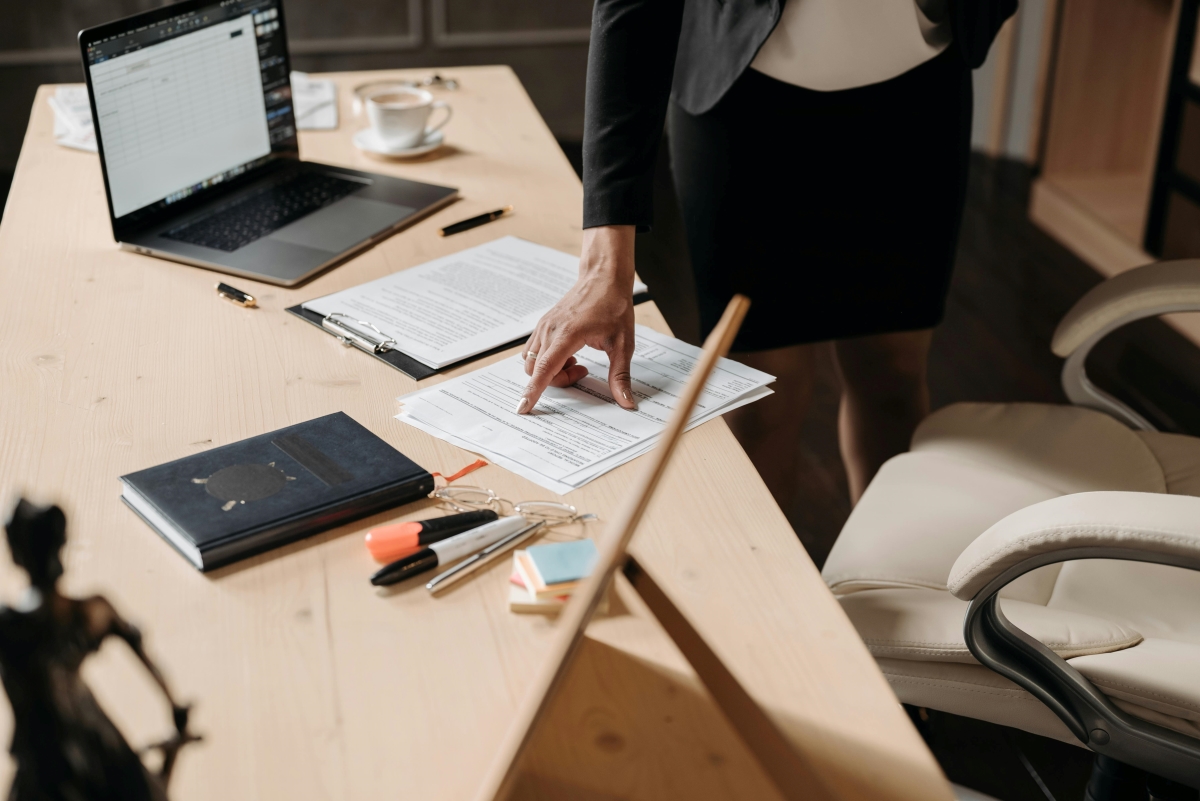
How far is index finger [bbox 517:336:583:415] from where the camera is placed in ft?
3.00

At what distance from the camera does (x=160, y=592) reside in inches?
27.5

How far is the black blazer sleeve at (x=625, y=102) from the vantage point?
1.07 m

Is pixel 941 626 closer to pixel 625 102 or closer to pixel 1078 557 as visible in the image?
pixel 1078 557

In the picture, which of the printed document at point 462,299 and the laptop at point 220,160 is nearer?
the printed document at point 462,299

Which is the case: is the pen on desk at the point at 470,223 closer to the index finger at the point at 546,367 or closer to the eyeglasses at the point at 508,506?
the index finger at the point at 546,367

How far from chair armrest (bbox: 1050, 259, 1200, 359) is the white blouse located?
14.1 inches

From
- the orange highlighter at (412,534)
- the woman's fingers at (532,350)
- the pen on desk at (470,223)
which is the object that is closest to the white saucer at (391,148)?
the pen on desk at (470,223)

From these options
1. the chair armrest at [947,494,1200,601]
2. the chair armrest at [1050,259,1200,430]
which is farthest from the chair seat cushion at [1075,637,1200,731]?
the chair armrest at [1050,259,1200,430]

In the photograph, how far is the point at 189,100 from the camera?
4.30ft

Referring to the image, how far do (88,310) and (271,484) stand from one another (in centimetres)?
48

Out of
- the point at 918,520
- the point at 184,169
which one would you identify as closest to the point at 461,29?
the point at 184,169

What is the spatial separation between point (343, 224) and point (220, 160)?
0.71 feet

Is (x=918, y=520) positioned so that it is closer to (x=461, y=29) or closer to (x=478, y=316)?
(x=478, y=316)

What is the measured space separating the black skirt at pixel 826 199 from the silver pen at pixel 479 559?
0.75m
